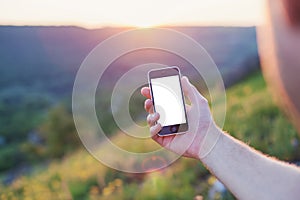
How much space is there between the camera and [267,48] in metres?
0.37

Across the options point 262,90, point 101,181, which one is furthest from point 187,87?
point 262,90

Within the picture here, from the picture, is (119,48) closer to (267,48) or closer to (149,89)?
(149,89)

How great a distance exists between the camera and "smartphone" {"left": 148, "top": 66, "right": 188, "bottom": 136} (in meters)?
1.23

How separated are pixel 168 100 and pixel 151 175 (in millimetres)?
2198

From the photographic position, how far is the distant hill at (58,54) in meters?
5.28

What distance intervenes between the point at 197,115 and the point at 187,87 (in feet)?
0.35

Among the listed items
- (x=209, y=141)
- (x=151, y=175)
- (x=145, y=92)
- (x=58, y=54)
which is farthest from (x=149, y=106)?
(x=58, y=54)

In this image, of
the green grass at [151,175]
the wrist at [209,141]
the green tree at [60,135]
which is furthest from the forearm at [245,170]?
the green tree at [60,135]

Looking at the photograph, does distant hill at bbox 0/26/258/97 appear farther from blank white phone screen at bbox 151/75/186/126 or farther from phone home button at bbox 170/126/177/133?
phone home button at bbox 170/126/177/133

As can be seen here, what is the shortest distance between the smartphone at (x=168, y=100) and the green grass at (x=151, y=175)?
59.6 inches

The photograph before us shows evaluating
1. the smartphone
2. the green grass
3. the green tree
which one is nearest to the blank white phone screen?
the smartphone

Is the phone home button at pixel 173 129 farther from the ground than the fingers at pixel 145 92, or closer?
closer

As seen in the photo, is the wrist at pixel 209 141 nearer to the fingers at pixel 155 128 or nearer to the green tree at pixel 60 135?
the fingers at pixel 155 128

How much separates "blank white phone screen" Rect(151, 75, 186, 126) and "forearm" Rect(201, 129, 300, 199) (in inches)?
5.3
